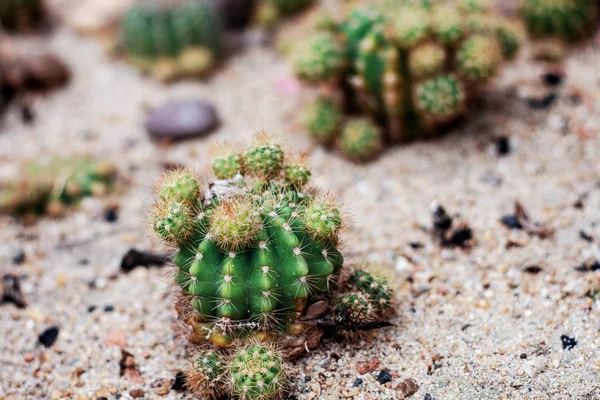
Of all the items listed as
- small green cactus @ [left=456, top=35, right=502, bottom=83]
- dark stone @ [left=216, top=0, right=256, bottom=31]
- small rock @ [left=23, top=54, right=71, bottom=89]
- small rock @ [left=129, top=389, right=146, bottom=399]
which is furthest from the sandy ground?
dark stone @ [left=216, top=0, right=256, bottom=31]

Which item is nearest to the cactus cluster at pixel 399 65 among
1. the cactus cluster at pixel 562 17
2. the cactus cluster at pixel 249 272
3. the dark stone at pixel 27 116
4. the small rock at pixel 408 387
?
the cactus cluster at pixel 562 17

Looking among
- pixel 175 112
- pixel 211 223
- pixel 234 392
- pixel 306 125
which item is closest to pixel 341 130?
pixel 306 125

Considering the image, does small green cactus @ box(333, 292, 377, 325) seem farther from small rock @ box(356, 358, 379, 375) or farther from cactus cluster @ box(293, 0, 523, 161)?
cactus cluster @ box(293, 0, 523, 161)

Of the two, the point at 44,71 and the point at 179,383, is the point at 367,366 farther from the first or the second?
the point at 44,71

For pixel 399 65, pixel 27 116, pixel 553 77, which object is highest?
pixel 399 65

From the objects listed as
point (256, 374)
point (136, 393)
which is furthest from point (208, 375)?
point (136, 393)
